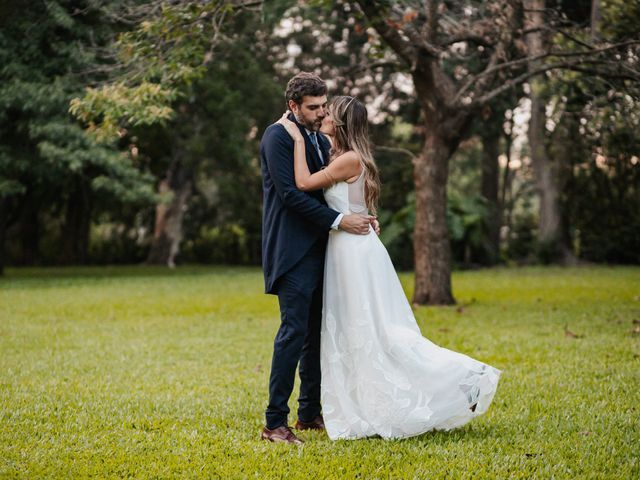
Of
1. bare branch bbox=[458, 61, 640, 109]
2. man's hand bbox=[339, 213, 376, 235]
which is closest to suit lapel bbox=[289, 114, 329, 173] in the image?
man's hand bbox=[339, 213, 376, 235]

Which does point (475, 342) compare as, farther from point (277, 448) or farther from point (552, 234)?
Answer: point (552, 234)

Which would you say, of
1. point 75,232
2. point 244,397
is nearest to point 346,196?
point 244,397

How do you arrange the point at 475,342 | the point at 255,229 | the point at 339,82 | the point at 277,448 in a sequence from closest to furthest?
the point at 277,448 < the point at 475,342 < the point at 339,82 < the point at 255,229

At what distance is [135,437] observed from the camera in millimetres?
4906

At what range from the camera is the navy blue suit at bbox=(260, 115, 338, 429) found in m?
4.80

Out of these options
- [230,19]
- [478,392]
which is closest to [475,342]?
[478,392]

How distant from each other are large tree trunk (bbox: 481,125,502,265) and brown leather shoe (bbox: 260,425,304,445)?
787 inches

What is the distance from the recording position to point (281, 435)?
480cm

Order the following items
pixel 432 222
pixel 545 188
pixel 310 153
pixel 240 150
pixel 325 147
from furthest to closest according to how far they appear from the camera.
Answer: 1. pixel 545 188
2. pixel 240 150
3. pixel 432 222
4. pixel 325 147
5. pixel 310 153

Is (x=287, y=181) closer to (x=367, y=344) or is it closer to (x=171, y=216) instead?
(x=367, y=344)

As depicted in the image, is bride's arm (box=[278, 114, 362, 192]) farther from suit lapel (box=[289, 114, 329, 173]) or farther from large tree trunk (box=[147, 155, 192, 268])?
large tree trunk (box=[147, 155, 192, 268])

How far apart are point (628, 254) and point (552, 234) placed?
243 cm

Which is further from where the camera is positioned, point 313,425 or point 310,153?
point 313,425

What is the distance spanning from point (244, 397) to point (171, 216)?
74.7 ft
